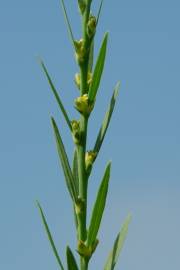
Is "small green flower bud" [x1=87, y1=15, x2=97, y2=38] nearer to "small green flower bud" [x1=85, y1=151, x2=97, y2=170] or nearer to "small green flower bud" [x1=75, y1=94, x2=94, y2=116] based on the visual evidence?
"small green flower bud" [x1=75, y1=94, x2=94, y2=116]

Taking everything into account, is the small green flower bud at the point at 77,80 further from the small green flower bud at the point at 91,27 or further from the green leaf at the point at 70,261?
the green leaf at the point at 70,261

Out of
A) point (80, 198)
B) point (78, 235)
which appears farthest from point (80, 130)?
point (78, 235)

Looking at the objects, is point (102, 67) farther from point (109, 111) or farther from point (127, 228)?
point (127, 228)

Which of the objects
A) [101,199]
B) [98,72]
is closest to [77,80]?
[98,72]

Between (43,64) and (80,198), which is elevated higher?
(43,64)

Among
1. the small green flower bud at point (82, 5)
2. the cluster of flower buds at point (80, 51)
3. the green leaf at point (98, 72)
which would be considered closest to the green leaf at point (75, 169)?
the green leaf at point (98, 72)

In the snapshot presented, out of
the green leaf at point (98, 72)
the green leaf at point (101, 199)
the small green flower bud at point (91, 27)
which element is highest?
the small green flower bud at point (91, 27)
